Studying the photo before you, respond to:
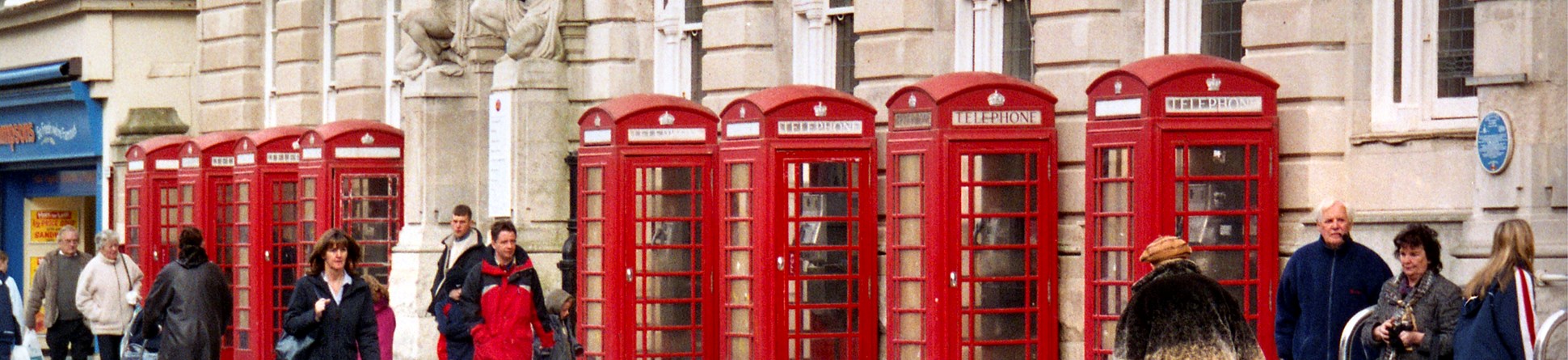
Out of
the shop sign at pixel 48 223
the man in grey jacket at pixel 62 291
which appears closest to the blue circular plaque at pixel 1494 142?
the man in grey jacket at pixel 62 291

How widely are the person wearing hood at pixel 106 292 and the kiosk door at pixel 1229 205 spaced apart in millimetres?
9554

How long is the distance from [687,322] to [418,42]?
16.3ft

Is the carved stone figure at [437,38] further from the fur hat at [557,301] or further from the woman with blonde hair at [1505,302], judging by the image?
the woman with blonde hair at [1505,302]

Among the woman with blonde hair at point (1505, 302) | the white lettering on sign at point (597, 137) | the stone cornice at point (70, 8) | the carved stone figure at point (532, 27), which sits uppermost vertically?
the stone cornice at point (70, 8)

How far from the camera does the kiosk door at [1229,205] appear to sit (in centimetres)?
1551

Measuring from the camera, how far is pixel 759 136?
59.1 ft

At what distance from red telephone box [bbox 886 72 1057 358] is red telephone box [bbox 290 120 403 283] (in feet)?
25.6

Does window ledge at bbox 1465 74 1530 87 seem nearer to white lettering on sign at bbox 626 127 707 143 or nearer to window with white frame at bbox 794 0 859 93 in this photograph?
white lettering on sign at bbox 626 127 707 143

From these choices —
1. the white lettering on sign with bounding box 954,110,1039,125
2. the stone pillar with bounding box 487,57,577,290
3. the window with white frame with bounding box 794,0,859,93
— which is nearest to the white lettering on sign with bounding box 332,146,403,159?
the stone pillar with bounding box 487,57,577,290

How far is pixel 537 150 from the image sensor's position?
2195cm

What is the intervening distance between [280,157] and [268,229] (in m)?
0.67

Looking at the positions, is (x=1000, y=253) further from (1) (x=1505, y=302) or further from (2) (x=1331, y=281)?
(1) (x=1505, y=302)

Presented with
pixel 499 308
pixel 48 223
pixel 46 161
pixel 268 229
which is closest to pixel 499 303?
pixel 499 308

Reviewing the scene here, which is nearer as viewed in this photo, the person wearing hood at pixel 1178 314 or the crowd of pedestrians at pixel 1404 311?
the crowd of pedestrians at pixel 1404 311
